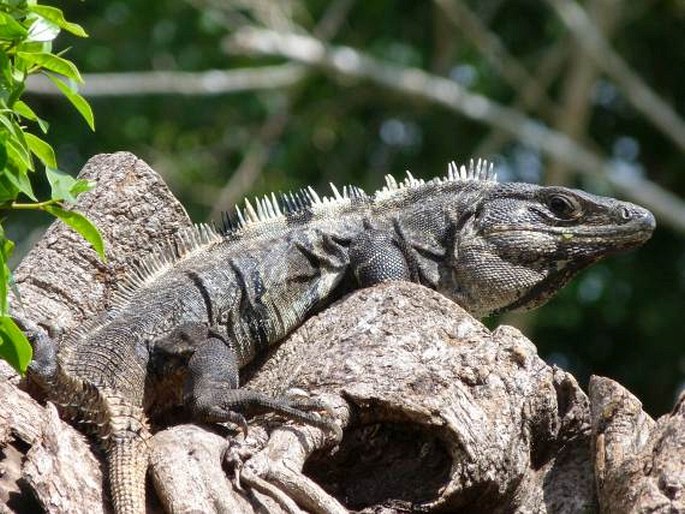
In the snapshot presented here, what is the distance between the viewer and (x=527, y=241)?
7.20 meters

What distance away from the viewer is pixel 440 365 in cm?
568

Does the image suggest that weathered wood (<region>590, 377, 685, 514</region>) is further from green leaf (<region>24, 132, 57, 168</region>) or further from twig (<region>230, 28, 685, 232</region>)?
twig (<region>230, 28, 685, 232</region>)

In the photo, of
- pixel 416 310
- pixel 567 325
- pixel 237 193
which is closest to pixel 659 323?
pixel 567 325

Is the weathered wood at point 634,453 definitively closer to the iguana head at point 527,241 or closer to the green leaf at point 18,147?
the iguana head at point 527,241

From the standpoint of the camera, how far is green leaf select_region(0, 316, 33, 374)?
4562 millimetres

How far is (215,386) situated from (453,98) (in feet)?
44.9

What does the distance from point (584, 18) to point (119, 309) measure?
13.1 metres

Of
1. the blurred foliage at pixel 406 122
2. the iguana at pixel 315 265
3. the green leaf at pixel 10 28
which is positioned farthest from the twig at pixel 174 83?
the green leaf at pixel 10 28

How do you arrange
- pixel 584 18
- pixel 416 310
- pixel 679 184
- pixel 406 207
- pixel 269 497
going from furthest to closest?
pixel 679 184, pixel 584 18, pixel 406 207, pixel 416 310, pixel 269 497

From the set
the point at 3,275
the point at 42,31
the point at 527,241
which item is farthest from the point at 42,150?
the point at 527,241

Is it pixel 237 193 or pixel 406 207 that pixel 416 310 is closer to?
pixel 406 207

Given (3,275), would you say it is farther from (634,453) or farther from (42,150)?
(634,453)

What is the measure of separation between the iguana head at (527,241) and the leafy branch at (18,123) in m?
2.87

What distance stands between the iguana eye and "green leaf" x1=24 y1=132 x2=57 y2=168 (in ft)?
10.4
